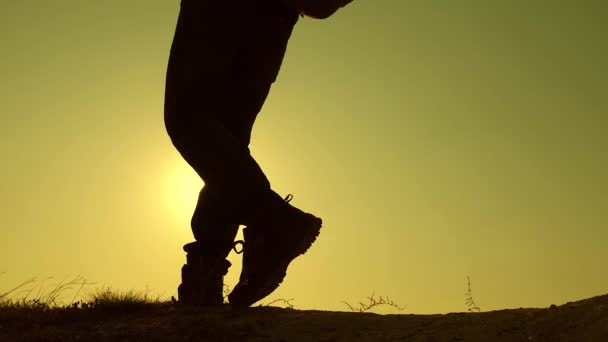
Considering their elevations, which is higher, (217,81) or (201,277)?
(217,81)

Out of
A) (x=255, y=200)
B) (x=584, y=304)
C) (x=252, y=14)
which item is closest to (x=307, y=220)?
(x=255, y=200)

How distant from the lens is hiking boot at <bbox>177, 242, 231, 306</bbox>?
143 inches

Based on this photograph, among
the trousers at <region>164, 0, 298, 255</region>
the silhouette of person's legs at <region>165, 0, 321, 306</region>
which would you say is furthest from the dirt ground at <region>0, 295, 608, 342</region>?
the trousers at <region>164, 0, 298, 255</region>

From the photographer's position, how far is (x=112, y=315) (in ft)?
12.3

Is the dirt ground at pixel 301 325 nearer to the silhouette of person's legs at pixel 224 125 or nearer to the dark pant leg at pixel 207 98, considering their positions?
the silhouette of person's legs at pixel 224 125

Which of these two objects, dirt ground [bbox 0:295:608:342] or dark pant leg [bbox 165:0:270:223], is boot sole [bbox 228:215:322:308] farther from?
dark pant leg [bbox 165:0:270:223]

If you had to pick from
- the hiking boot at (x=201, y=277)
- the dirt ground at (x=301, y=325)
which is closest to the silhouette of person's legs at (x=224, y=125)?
the dirt ground at (x=301, y=325)

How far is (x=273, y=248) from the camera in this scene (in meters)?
3.19

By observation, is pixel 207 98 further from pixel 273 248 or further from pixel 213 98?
pixel 273 248

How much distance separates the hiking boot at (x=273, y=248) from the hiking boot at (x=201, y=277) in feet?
1.32

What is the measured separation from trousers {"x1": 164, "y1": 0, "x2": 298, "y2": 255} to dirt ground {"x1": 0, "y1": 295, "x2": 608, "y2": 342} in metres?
0.52

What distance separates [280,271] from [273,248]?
119 mm

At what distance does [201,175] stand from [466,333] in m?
1.41

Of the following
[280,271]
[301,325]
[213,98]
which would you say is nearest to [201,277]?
[280,271]
